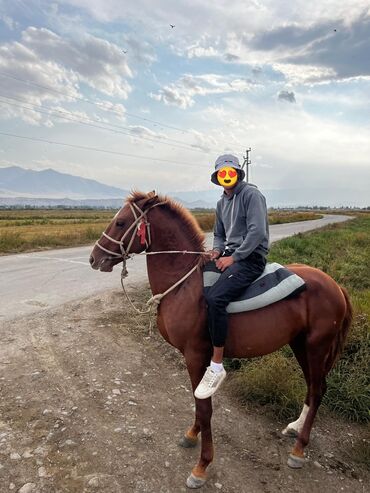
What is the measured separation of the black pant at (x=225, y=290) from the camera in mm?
3471

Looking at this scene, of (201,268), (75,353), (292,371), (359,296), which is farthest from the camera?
(359,296)

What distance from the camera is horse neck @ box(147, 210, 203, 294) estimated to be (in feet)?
12.6

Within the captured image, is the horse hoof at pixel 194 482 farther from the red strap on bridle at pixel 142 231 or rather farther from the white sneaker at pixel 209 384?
the red strap on bridle at pixel 142 231

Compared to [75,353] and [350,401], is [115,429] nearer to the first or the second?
[75,353]

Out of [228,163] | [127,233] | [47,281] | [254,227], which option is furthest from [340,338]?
[47,281]

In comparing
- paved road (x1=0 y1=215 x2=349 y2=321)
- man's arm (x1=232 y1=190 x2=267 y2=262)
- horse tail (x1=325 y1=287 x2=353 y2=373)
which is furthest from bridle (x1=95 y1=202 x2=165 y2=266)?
paved road (x1=0 y1=215 x2=349 y2=321)

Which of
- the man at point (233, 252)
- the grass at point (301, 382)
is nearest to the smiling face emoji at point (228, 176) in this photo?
the man at point (233, 252)

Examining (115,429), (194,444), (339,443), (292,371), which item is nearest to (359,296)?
(292,371)

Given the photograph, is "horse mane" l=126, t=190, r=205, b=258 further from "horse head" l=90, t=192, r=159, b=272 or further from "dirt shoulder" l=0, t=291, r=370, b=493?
"dirt shoulder" l=0, t=291, r=370, b=493

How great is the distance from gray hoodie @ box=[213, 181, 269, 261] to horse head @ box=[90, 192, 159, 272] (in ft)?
2.51

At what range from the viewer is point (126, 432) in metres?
4.03

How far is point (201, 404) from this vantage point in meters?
3.53

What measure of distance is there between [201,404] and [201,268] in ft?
4.30

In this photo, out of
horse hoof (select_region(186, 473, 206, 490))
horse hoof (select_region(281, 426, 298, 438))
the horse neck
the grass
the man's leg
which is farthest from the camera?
the grass
